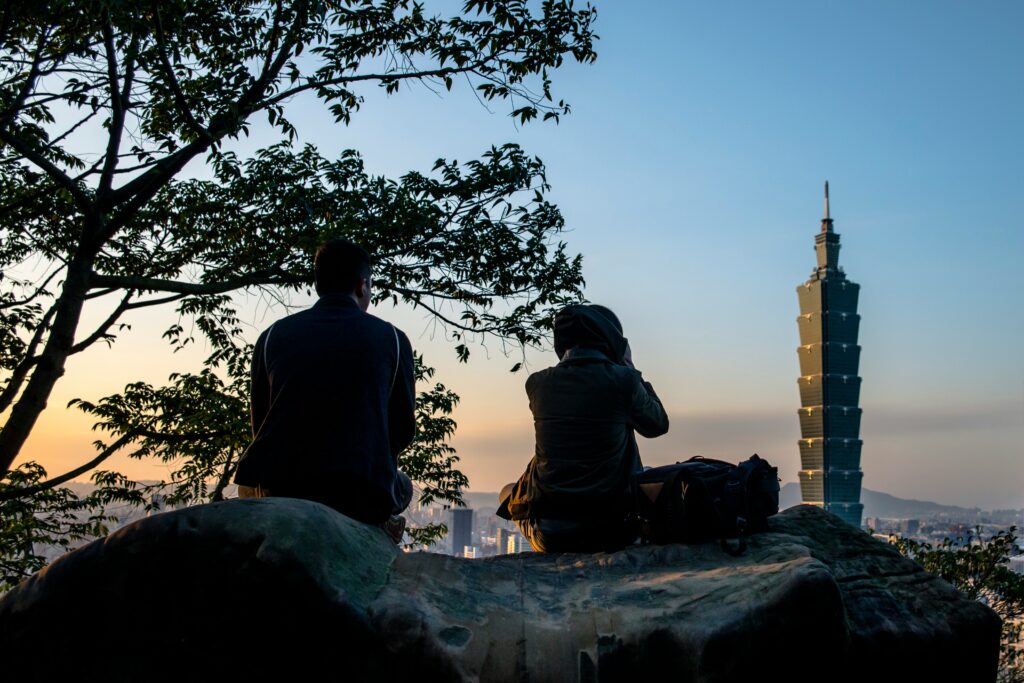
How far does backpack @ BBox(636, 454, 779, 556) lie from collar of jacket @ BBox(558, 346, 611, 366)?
87 cm

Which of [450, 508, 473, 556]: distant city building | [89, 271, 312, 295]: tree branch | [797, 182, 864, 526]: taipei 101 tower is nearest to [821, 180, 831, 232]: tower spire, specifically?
[797, 182, 864, 526]: taipei 101 tower

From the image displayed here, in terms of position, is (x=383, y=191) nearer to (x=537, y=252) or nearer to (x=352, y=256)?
(x=537, y=252)

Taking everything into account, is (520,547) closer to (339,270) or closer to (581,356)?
(581,356)

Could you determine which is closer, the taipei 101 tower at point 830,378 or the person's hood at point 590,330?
the person's hood at point 590,330

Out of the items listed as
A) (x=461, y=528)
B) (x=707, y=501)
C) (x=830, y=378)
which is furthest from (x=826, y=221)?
(x=707, y=501)

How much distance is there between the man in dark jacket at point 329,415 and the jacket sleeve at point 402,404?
0.02 m

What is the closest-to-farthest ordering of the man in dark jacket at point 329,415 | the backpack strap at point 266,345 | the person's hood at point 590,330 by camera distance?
the man in dark jacket at point 329,415
the backpack strap at point 266,345
the person's hood at point 590,330

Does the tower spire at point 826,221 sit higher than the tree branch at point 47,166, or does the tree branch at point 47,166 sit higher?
the tower spire at point 826,221

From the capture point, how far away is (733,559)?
4051 mm

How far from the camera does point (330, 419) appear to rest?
3656 millimetres

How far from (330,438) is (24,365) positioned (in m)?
8.47

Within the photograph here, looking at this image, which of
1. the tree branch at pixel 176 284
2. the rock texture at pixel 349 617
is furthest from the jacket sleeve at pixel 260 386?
the tree branch at pixel 176 284

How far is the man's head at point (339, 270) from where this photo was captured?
13.5 feet

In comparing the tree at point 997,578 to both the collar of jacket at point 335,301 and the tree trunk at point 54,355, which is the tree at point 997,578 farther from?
the collar of jacket at point 335,301
